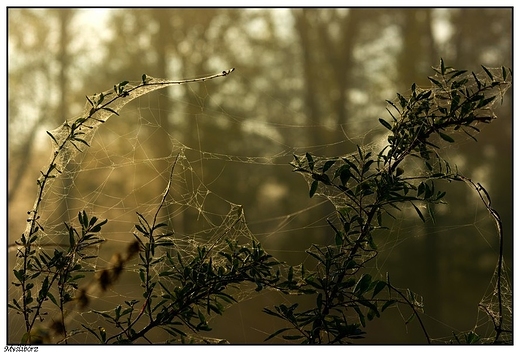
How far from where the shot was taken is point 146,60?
9.50m

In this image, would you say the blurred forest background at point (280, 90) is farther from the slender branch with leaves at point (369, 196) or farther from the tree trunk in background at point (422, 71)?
the slender branch with leaves at point (369, 196)

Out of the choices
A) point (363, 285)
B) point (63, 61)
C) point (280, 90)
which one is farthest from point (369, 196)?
point (63, 61)

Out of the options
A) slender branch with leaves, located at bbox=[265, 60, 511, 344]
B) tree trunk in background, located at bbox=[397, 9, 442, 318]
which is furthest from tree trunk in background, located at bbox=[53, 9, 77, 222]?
slender branch with leaves, located at bbox=[265, 60, 511, 344]

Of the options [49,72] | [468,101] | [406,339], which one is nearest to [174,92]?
[49,72]

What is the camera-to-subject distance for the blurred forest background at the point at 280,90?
29.8 ft

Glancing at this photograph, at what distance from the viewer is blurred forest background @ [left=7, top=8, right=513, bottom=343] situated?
29.8 ft

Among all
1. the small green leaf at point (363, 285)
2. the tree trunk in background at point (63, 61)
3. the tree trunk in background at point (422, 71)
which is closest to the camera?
the small green leaf at point (363, 285)

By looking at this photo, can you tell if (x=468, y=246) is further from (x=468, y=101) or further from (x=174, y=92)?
(x=468, y=101)

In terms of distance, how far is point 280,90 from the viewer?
9.38 metres

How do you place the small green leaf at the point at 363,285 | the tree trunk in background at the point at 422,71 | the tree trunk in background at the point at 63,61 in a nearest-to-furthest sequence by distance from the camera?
1. the small green leaf at the point at 363,285
2. the tree trunk in background at the point at 422,71
3. the tree trunk in background at the point at 63,61

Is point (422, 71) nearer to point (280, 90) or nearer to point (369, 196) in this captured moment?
point (280, 90)

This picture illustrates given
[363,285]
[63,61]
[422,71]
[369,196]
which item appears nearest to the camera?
[363,285]

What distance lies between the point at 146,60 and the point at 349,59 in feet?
10.7

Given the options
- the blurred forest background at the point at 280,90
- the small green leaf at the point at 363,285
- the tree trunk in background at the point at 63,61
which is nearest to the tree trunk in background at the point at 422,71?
the blurred forest background at the point at 280,90
